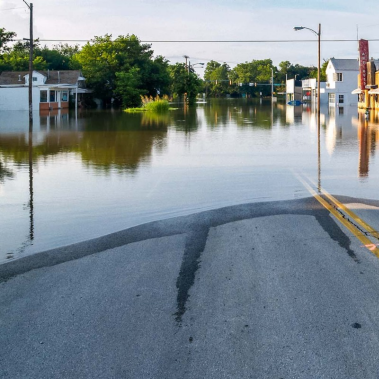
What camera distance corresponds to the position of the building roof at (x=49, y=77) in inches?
2618

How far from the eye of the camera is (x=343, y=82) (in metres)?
88.6

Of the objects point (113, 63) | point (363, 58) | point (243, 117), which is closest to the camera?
point (243, 117)

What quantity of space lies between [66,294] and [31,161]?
1280 centimetres

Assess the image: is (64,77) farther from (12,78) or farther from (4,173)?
(4,173)

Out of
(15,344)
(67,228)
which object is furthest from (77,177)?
(15,344)

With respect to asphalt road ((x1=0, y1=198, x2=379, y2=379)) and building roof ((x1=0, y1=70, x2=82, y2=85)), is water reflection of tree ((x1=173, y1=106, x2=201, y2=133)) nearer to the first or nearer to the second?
building roof ((x1=0, y1=70, x2=82, y2=85))

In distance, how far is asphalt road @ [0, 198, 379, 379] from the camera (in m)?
4.86

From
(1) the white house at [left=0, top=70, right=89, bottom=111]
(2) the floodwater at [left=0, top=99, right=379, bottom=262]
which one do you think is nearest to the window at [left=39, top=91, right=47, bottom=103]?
(1) the white house at [left=0, top=70, right=89, bottom=111]

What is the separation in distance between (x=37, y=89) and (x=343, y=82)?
4532cm

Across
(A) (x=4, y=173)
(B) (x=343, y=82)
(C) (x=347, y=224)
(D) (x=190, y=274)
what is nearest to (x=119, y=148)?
(A) (x=4, y=173)

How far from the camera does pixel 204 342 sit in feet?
17.1

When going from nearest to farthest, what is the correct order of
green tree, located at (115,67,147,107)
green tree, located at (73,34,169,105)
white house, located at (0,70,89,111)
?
1. white house, located at (0,70,89,111)
2. green tree, located at (115,67,147,107)
3. green tree, located at (73,34,169,105)

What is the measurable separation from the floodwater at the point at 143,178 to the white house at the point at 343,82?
6428 cm

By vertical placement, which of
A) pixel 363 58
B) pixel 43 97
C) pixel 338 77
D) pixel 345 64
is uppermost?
pixel 345 64
